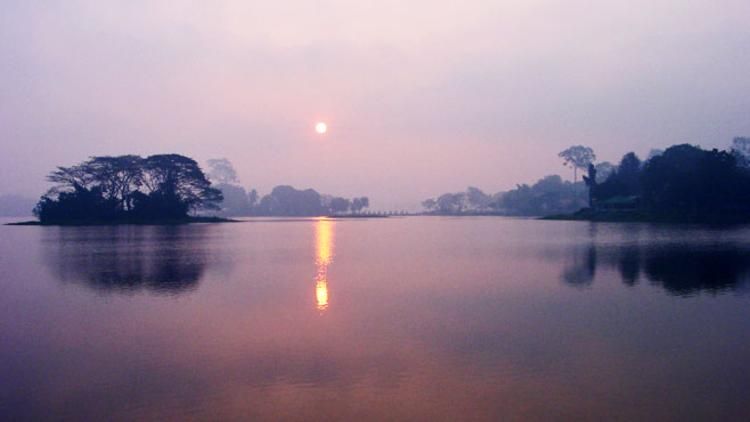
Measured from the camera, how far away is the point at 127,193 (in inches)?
3332

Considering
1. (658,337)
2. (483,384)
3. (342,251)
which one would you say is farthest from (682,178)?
(483,384)

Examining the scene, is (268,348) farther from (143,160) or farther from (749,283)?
(143,160)

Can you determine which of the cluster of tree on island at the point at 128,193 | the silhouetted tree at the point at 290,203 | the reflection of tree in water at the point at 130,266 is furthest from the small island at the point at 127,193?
the silhouetted tree at the point at 290,203

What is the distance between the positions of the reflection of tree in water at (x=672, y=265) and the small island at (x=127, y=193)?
66807mm

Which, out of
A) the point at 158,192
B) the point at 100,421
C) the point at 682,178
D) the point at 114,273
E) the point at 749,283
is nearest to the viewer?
the point at 100,421

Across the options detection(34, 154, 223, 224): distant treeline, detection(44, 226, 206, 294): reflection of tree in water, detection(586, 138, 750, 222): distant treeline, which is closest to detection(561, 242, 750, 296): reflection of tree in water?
detection(44, 226, 206, 294): reflection of tree in water

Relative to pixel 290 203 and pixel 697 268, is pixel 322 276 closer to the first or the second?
pixel 697 268

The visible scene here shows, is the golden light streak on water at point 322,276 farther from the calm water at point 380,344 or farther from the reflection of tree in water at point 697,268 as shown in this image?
the reflection of tree in water at point 697,268

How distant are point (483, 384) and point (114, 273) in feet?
64.1

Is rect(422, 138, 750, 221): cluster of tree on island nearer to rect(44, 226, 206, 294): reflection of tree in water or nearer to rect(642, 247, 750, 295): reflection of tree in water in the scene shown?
rect(642, 247, 750, 295): reflection of tree in water

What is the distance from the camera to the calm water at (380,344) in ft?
27.8

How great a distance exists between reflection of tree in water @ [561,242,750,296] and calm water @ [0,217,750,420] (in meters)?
0.19

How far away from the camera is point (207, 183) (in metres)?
89.0

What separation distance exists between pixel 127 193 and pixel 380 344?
268ft
